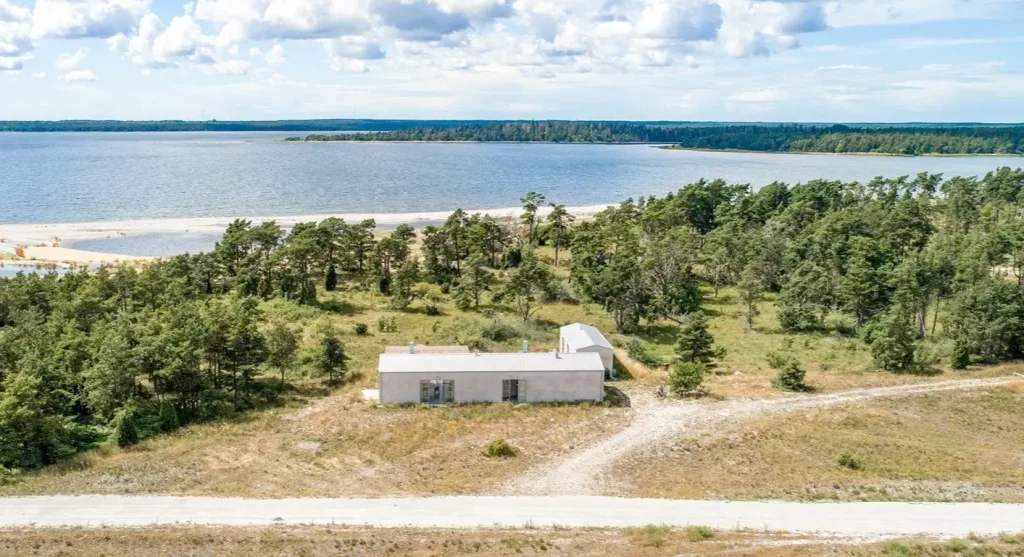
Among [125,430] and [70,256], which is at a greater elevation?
[125,430]

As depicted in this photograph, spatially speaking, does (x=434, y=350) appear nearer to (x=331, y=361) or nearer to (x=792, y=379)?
(x=331, y=361)

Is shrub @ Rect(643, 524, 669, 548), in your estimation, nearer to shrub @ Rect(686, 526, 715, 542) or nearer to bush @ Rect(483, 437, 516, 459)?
shrub @ Rect(686, 526, 715, 542)

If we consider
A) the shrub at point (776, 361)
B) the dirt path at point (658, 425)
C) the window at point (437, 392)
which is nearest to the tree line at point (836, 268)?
the shrub at point (776, 361)

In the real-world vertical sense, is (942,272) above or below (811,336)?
above

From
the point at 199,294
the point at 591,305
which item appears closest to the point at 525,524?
the point at 591,305

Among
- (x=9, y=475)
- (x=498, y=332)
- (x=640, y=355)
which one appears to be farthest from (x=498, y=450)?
(x=498, y=332)

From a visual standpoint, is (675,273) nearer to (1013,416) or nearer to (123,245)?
(1013,416)
